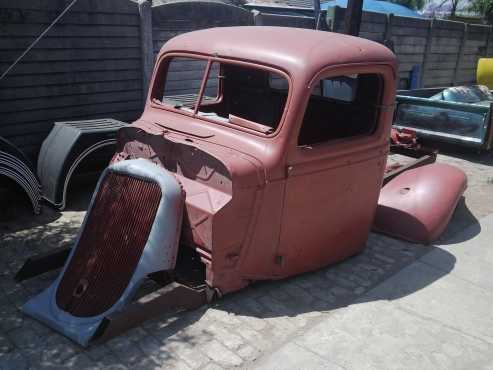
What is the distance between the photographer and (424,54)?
11.7 m

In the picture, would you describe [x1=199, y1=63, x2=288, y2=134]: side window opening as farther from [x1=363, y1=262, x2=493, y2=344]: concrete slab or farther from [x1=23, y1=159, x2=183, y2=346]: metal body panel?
[x1=363, y1=262, x2=493, y2=344]: concrete slab

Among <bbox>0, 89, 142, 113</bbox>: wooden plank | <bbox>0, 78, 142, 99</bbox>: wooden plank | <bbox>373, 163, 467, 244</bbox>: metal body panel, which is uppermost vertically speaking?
<bbox>0, 78, 142, 99</bbox>: wooden plank

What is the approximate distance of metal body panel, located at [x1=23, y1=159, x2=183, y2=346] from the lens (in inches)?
123

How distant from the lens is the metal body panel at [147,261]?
123 inches

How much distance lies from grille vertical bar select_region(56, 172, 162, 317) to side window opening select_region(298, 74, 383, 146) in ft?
5.29

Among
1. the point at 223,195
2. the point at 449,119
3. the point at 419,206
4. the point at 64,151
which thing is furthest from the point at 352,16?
the point at 223,195

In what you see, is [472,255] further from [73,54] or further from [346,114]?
[73,54]

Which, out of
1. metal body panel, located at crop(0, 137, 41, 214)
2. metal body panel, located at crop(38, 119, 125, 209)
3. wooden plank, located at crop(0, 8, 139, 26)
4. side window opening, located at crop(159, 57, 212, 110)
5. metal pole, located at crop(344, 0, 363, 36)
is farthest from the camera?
Result: metal pole, located at crop(344, 0, 363, 36)

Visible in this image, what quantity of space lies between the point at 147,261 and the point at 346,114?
2.28 m

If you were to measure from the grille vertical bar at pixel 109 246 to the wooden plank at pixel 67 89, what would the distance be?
9.04 ft

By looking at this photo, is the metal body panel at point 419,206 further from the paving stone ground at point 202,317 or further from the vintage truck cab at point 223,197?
the vintage truck cab at point 223,197

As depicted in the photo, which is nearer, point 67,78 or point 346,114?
point 346,114

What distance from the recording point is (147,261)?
3238 mm

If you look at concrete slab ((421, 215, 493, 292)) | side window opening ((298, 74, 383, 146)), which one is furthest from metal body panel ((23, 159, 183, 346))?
concrete slab ((421, 215, 493, 292))
